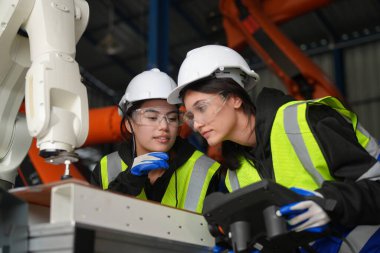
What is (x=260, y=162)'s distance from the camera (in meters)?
2.70

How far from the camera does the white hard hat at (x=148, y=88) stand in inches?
144

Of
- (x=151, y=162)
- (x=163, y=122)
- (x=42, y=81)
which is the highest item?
(x=163, y=122)

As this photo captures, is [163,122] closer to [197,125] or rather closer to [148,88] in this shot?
[148,88]

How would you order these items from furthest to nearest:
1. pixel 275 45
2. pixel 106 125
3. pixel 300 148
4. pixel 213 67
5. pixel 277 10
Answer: pixel 277 10 → pixel 275 45 → pixel 106 125 → pixel 213 67 → pixel 300 148

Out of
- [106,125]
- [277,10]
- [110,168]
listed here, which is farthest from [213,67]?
[277,10]

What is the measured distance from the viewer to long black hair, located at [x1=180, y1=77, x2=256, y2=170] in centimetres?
279

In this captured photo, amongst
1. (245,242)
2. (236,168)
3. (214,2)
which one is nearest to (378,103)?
(214,2)

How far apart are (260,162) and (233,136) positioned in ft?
0.68

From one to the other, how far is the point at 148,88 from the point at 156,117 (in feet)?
0.84

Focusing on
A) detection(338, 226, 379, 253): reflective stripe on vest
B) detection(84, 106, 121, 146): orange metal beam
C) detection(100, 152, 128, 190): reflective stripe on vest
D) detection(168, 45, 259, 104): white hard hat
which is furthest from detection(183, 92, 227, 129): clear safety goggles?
detection(84, 106, 121, 146): orange metal beam

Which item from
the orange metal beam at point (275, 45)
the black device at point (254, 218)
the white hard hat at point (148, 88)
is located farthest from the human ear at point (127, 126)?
the orange metal beam at point (275, 45)

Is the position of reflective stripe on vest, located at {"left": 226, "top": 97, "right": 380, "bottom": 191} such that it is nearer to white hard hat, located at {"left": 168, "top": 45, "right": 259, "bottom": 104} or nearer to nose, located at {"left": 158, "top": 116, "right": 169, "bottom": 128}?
white hard hat, located at {"left": 168, "top": 45, "right": 259, "bottom": 104}

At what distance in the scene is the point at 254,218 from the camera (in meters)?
A: 2.10

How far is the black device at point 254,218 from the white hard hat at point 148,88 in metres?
1.57
